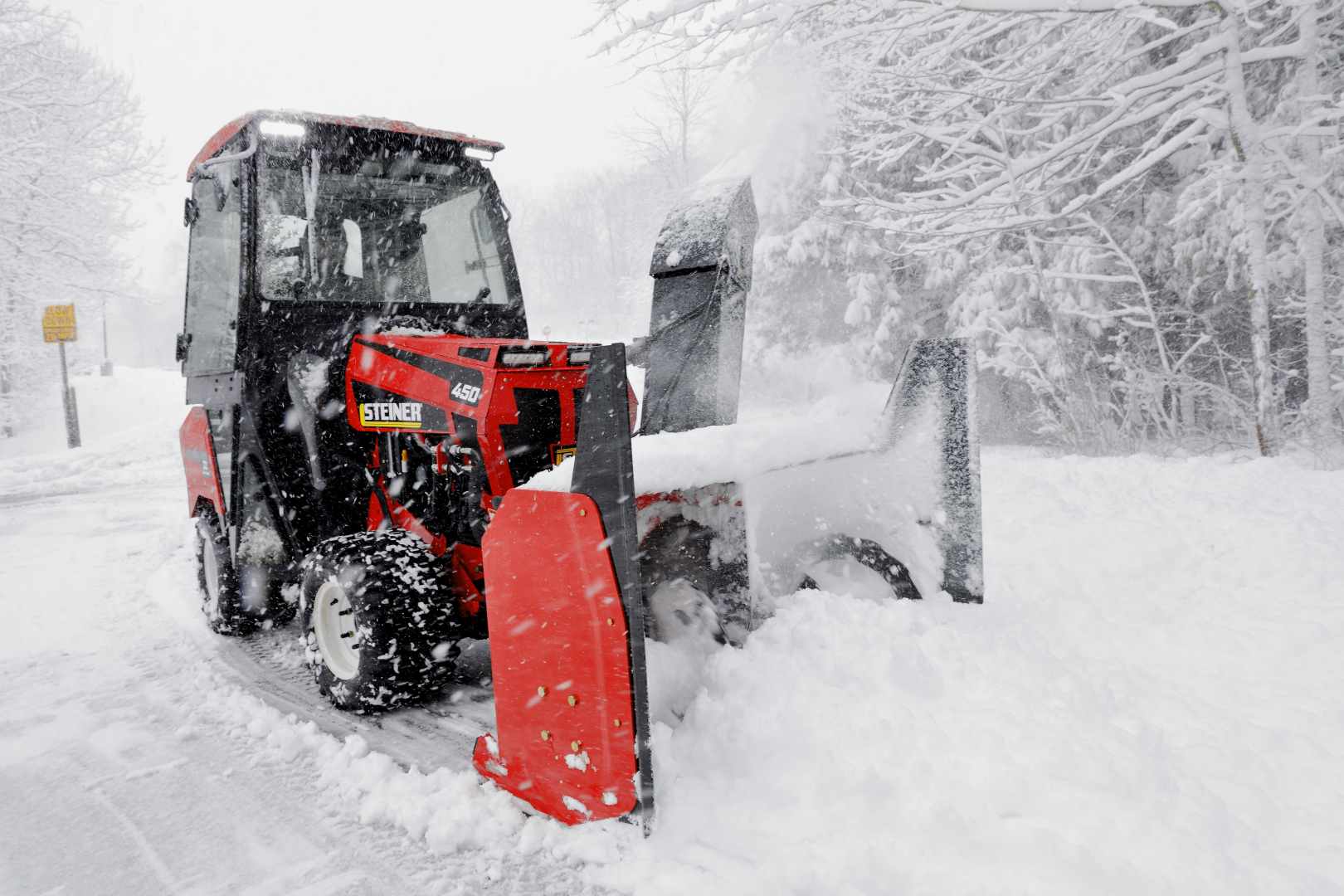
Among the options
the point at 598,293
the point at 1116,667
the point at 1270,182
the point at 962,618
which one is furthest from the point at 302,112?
the point at 598,293

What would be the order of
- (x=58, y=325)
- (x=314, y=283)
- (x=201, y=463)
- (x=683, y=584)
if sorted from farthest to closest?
1. (x=58, y=325)
2. (x=201, y=463)
3. (x=314, y=283)
4. (x=683, y=584)

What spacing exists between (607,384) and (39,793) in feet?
8.25

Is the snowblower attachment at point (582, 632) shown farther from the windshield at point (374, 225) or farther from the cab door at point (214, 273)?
the cab door at point (214, 273)

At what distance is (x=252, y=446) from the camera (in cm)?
400

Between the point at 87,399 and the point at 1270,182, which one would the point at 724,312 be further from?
the point at 87,399

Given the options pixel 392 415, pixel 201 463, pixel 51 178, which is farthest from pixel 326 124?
pixel 51 178

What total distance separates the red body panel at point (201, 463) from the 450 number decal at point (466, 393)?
1905mm

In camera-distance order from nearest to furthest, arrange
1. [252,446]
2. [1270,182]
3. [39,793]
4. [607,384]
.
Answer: [607,384]
[39,793]
[252,446]
[1270,182]

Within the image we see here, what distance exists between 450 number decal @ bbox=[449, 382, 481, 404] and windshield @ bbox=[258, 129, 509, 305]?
98 cm

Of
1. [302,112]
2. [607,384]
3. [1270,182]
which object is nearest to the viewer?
[607,384]

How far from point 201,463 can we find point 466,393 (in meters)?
2.49

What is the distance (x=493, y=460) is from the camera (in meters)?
3.16

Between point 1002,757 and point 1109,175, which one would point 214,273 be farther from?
point 1109,175

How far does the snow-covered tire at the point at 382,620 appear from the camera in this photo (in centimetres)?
308
